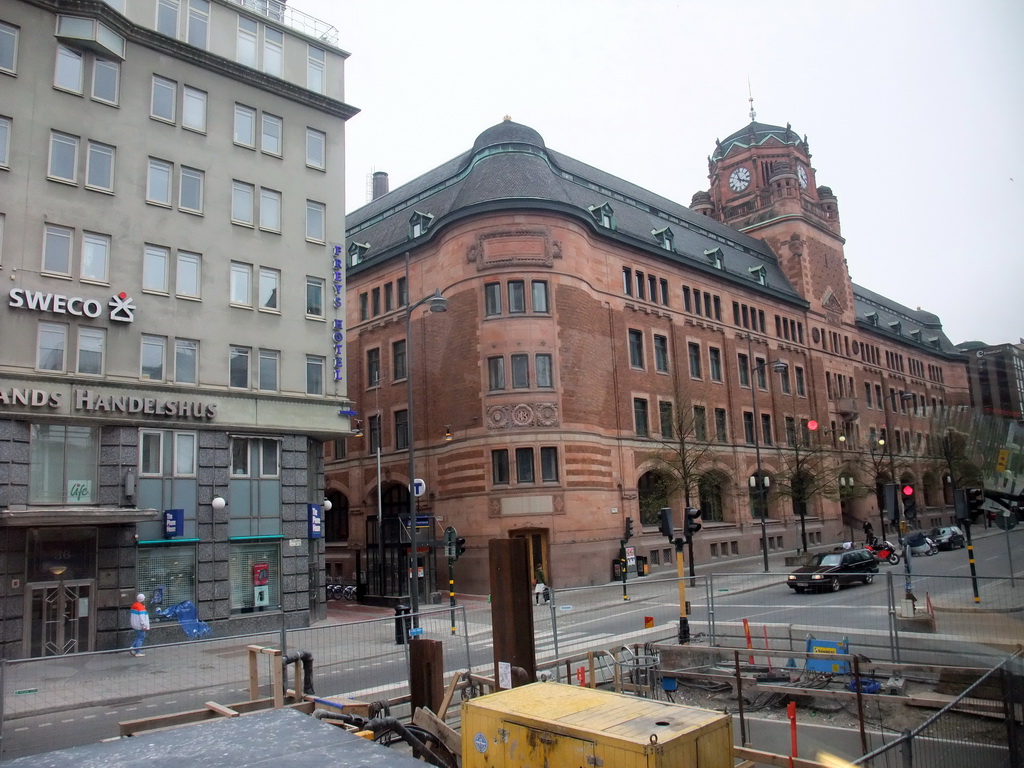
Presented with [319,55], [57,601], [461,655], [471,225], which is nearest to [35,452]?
[57,601]

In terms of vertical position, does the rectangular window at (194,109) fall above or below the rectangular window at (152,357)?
above

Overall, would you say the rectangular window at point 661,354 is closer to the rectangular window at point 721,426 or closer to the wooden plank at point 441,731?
the rectangular window at point 721,426

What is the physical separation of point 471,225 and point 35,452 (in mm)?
21739

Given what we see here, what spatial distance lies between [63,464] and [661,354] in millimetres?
30608

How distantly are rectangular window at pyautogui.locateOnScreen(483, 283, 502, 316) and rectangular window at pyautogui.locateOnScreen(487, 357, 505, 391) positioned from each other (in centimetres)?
222

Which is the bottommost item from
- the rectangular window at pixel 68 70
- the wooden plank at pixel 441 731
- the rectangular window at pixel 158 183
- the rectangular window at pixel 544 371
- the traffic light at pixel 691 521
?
the wooden plank at pixel 441 731

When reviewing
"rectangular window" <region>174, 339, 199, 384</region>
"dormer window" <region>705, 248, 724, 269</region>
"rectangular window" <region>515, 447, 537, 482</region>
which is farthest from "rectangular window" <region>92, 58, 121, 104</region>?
"dormer window" <region>705, 248, 724, 269</region>

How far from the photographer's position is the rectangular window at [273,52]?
1175 inches

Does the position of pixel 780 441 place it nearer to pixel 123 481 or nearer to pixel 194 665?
pixel 123 481

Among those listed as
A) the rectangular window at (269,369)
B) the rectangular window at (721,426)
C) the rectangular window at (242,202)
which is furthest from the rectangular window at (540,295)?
the rectangular window at (721,426)

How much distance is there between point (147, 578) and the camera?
24.4m

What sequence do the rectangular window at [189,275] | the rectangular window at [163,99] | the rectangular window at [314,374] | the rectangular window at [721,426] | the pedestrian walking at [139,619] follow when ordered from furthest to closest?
the rectangular window at [721,426] → the rectangular window at [314,374] → the rectangular window at [163,99] → the rectangular window at [189,275] → the pedestrian walking at [139,619]

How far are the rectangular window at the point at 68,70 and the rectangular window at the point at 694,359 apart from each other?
32924 mm

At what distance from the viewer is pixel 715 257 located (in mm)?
50688
